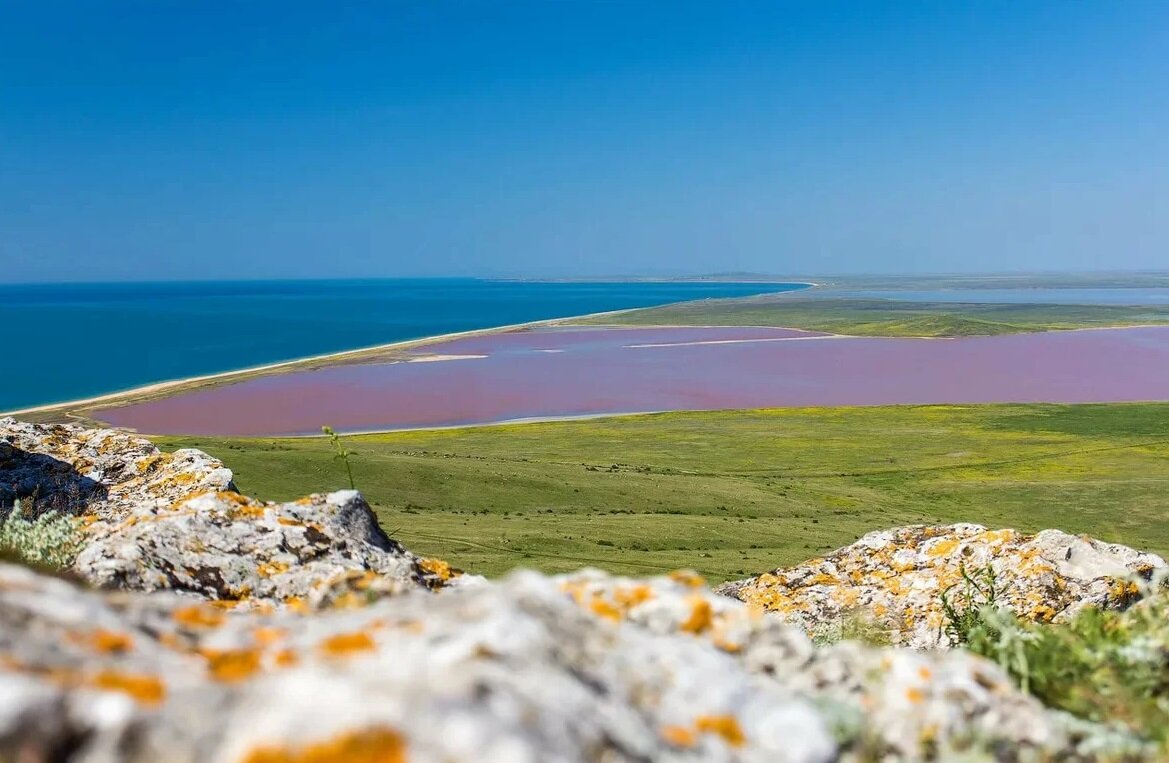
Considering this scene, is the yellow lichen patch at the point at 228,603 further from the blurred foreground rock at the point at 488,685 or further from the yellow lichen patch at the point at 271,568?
the blurred foreground rock at the point at 488,685

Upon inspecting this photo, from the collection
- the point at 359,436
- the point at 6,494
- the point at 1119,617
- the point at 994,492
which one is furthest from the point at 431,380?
the point at 1119,617

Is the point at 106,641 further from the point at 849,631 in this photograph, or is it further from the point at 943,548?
the point at 943,548

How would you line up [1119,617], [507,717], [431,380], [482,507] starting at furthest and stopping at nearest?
[431,380] < [482,507] < [1119,617] < [507,717]

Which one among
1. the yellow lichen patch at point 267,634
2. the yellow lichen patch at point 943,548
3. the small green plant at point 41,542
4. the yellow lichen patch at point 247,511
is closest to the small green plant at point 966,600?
the yellow lichen patch at point 943,548

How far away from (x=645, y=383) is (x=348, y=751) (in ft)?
400

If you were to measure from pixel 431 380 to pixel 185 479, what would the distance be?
11177 centimetres

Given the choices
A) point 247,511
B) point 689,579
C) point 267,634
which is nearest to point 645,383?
point 247,511

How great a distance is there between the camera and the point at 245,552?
880cm

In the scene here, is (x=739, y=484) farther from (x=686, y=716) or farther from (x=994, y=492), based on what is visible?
(x=686, y=716)

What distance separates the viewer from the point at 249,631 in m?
3.98

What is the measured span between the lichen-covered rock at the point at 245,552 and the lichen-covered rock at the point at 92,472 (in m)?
4.63

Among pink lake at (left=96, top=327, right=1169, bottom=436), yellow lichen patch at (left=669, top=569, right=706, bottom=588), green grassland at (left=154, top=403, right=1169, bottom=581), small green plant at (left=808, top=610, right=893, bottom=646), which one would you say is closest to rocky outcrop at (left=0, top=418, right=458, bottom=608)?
yellow lichen patch at (left=669, top=569, right=706, bottom=588)

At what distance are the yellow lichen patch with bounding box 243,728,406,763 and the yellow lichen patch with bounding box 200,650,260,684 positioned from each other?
60cm

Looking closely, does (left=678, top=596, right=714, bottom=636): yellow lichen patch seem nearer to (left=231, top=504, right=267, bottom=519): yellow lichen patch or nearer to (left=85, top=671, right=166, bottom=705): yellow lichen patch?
(left=85, top=671, right=166, bottom=705): yellow lichen patch
